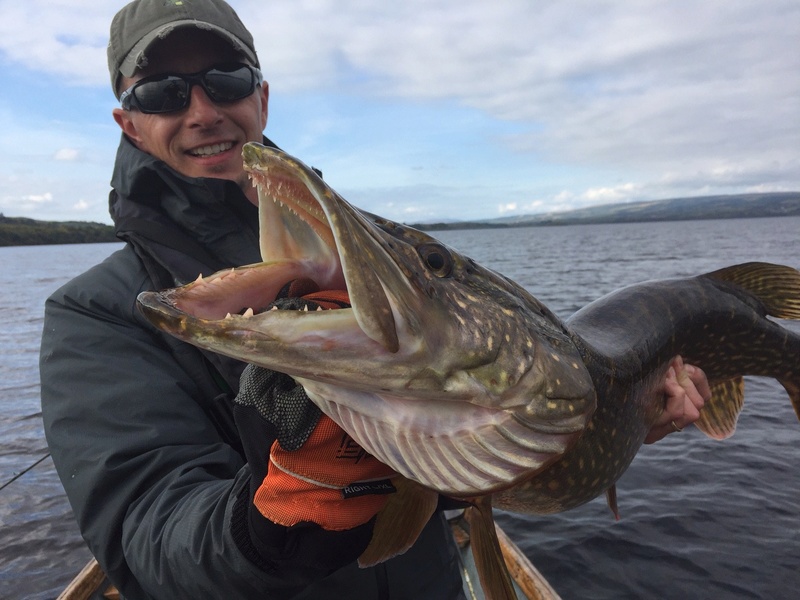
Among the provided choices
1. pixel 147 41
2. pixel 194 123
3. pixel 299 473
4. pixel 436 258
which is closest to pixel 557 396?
pixel 436 258

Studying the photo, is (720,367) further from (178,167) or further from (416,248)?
(178,167)

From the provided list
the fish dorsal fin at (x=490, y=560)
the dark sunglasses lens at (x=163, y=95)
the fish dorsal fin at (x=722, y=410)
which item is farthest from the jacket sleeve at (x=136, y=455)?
the fish dorsal fin at (x=722, y=410)

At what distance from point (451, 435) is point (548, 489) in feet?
2.84

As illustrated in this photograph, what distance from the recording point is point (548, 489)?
2127mm

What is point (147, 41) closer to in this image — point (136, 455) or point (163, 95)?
point (163, 95)

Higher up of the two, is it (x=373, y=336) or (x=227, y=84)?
(x=227, y=84)

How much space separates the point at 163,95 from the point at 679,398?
2996 millimetres

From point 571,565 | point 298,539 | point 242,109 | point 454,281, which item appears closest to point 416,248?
point 454,281

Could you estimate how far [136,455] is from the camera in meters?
1.78

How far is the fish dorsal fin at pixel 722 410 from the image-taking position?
3428 millimetres

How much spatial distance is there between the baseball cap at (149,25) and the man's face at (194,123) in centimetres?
5

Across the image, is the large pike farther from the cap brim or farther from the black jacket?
the cap brim

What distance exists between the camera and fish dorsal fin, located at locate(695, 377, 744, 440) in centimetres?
343

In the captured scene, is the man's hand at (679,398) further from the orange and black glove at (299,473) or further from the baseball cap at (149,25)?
the baseball cap at (149,25)
